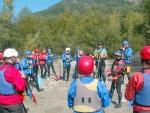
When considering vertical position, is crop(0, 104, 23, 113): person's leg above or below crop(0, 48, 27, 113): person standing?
below

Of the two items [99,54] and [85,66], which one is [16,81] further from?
[99,54]

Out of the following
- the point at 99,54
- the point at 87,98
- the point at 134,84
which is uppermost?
the point at 99,54

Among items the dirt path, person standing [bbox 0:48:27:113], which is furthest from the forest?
person standing [bbox 0:48:27:113]

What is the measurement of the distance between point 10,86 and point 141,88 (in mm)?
2300

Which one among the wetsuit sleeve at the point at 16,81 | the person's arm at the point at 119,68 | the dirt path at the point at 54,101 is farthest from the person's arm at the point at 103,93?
the dirt path at the point at 54,101

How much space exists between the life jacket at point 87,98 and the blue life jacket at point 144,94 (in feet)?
1.87

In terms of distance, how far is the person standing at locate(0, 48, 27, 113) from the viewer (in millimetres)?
4176

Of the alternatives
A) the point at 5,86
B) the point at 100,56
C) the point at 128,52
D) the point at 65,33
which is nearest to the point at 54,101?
Result: the point at 100,56

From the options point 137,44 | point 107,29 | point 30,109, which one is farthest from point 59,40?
point 30,109

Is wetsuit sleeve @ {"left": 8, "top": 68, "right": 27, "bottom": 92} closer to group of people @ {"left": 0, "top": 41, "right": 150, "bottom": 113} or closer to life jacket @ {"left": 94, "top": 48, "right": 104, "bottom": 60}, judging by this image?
group of people @ {"left": 0, "top": 41, "right": 150, "bottom": 113}

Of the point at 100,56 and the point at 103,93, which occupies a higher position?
the point at 100,56

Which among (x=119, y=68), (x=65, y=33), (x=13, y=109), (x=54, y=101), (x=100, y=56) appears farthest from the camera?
(x=65, y=33)

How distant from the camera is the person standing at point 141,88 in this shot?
325 cm

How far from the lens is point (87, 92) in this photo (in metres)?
3.45
